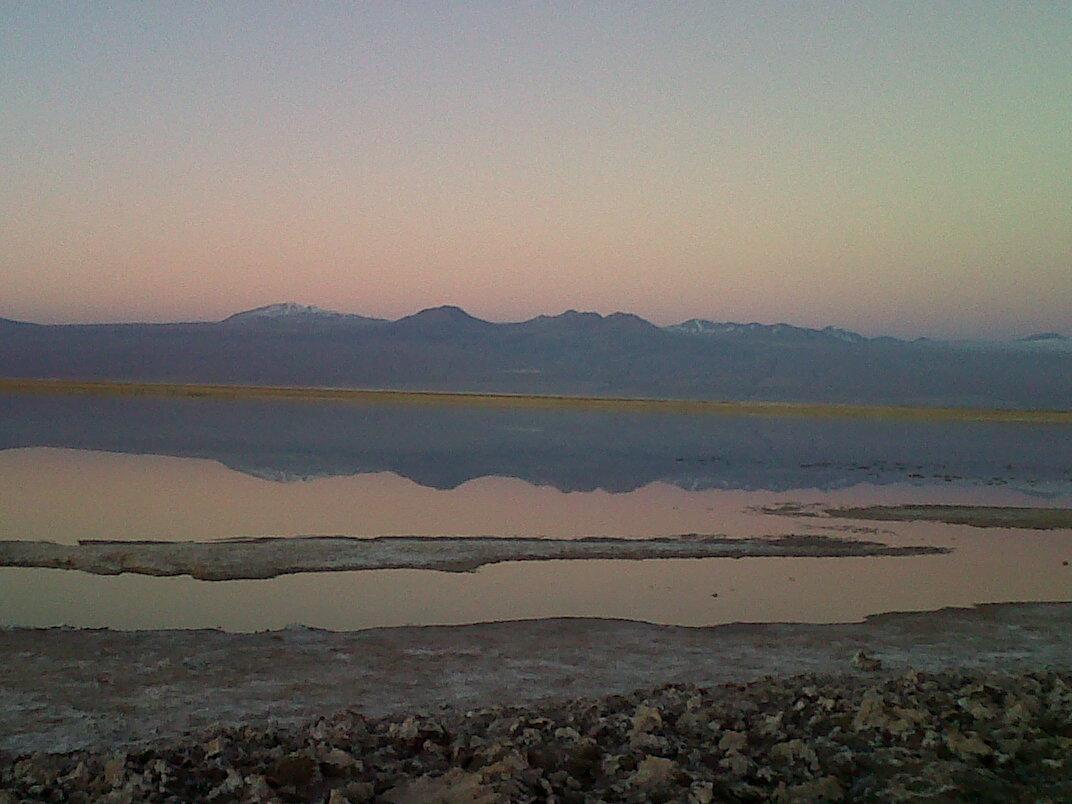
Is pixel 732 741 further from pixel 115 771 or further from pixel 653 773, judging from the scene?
pixel 115 771

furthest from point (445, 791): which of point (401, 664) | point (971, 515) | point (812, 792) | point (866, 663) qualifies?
point (971, 515)

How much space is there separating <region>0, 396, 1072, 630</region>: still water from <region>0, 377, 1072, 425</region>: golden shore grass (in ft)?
84.3

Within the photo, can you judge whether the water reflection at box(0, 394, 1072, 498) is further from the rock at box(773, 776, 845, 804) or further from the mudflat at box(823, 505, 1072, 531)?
the rock at box(773, 776, 845, 804)

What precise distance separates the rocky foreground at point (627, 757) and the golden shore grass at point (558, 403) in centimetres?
5926

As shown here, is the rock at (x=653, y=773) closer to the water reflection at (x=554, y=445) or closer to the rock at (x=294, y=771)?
the rock at (x=294, y=771)

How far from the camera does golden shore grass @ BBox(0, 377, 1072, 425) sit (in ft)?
222

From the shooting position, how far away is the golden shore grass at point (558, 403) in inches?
2667

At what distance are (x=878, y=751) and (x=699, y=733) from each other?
3.15 feet

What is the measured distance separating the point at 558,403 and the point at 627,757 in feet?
220

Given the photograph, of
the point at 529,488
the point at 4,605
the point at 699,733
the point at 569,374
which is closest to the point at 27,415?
the point at 529,488

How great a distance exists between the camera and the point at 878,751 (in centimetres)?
547

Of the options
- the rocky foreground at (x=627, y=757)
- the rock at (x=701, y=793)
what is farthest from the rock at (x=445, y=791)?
the rock at (x=701, y=793)

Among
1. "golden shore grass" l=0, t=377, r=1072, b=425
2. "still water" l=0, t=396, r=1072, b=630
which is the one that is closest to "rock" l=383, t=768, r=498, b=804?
"still water" l=0, t=396, r=1072, b=630

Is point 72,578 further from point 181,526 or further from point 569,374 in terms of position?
point 569,374
